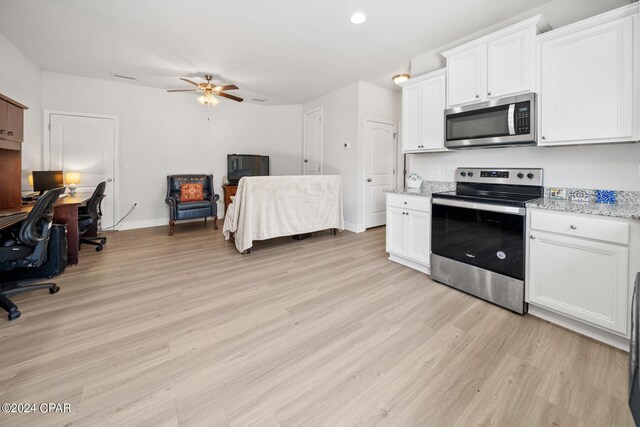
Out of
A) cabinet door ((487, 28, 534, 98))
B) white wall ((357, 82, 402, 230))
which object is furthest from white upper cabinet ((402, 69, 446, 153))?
white wall ((357, 82, 402, 230))

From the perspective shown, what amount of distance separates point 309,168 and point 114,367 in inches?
204

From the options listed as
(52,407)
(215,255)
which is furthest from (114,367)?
(215,255)

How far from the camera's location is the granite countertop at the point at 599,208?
1705 millimetres

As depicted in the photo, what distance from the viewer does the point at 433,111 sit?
3.05 metres

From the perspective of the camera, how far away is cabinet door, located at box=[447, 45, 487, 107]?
8.49ft

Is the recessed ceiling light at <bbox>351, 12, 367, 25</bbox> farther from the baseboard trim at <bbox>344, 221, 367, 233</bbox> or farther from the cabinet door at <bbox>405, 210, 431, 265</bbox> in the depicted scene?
the baseboard trim at <bbox>344, 221, 367, 233</bbox>

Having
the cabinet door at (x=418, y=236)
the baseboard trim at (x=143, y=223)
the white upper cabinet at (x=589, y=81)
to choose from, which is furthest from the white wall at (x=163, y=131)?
the white upper cabinet at (x=589, y=81)

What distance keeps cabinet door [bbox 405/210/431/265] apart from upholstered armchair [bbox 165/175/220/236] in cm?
364

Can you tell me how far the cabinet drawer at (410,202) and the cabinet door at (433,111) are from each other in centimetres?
61

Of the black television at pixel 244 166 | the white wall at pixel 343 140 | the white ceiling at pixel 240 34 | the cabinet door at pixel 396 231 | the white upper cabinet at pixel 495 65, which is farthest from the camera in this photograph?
the black television at pixel 244 166

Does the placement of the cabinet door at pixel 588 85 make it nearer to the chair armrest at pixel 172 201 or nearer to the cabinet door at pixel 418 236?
the cabinet door at pixel 418 236

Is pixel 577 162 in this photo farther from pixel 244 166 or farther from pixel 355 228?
pixel 244 166

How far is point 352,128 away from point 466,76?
2429 millimetres

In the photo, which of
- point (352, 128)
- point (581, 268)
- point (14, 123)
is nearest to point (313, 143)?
point (352, 128)
